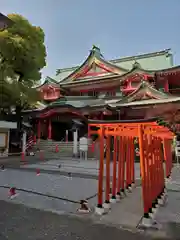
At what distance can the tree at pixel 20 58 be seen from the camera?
1455 centimetres

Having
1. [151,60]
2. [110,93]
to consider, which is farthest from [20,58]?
[151,60]

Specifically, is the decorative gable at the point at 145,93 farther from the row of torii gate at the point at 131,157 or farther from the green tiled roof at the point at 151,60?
the row of torii gate at the point at 131,157

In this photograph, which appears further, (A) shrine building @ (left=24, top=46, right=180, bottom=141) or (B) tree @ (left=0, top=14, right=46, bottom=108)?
(A) shrine building @ (left=24, top=46, right=180, bottom=141)

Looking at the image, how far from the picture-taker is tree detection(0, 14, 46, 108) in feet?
47.7

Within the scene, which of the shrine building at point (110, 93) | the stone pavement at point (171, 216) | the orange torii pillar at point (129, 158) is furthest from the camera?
the shrine building at point (110, 93)

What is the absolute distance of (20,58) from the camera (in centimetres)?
1583

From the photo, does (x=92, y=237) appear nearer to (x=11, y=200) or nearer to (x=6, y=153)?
(x=11, y=200)

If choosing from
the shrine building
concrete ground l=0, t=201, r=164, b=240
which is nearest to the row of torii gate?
concrete ground l=0, t=201, r=164, b=240

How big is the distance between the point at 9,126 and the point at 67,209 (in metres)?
12.7

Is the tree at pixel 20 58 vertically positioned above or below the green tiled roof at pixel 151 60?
below

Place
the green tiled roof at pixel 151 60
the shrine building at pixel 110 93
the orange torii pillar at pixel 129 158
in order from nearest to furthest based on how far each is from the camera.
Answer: the orange torii pillar at pixel 129 158, the shrine building at pixel 110 93, the green tiled roof at pixel 151 60

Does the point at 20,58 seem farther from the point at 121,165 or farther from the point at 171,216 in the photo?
the point at 171,216

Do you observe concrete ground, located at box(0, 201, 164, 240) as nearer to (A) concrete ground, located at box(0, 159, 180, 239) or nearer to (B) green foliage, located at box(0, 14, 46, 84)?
(A) concrete ground, located at box(0, 159, 180, 239)

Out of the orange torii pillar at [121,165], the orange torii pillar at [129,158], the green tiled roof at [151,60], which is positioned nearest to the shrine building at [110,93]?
the green tiled roof at [151,60]
